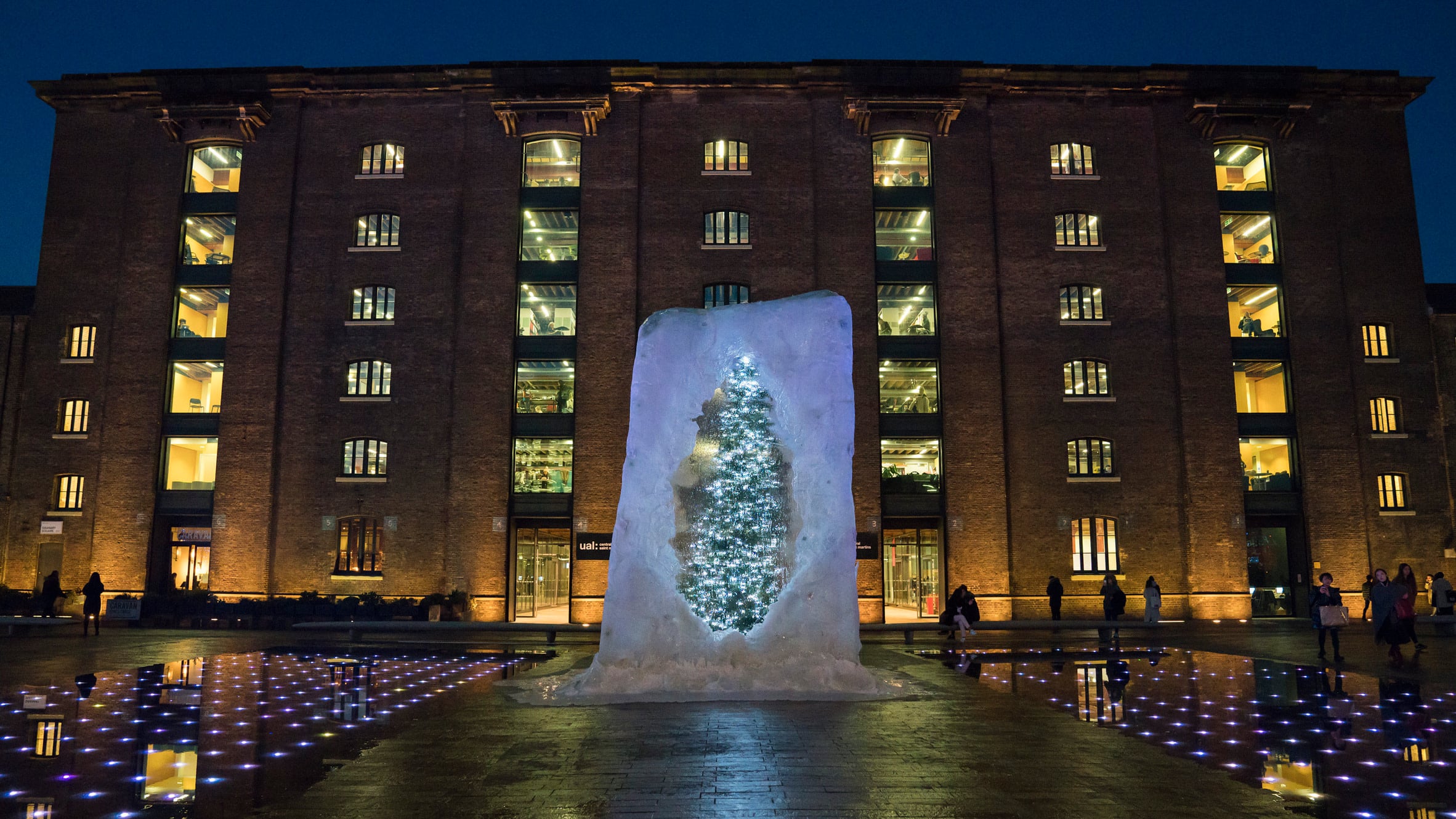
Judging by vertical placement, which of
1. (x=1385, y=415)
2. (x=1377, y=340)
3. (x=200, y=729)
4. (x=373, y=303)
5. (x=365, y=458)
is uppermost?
(x=373, y=303)

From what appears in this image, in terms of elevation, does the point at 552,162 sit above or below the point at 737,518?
above

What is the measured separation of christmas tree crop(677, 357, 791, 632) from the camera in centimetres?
1312

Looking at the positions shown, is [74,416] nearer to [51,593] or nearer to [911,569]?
[51,593]

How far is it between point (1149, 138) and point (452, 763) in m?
32.4

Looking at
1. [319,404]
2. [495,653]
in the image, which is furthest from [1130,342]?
[319,404]

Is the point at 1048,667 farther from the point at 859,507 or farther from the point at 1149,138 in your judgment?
the point at 1149,138

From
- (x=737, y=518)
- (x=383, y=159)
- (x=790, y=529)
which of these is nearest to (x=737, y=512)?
(x=737, y=518)

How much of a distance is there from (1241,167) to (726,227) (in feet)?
62.8

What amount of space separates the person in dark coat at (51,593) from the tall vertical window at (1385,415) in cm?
4163

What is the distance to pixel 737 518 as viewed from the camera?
13312 mm

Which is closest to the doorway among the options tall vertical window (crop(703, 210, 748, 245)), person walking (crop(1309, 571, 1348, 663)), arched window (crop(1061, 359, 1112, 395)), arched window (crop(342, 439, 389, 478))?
arched window (crop(1061, 359, 1112, 395))

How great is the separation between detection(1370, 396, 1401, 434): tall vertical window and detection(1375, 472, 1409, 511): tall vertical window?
1.51m

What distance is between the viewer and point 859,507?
29.6 meters

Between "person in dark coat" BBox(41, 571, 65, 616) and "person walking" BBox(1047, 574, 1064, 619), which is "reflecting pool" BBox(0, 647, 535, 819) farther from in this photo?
"person walking" BBox(1047, 574, 1064, 619)
